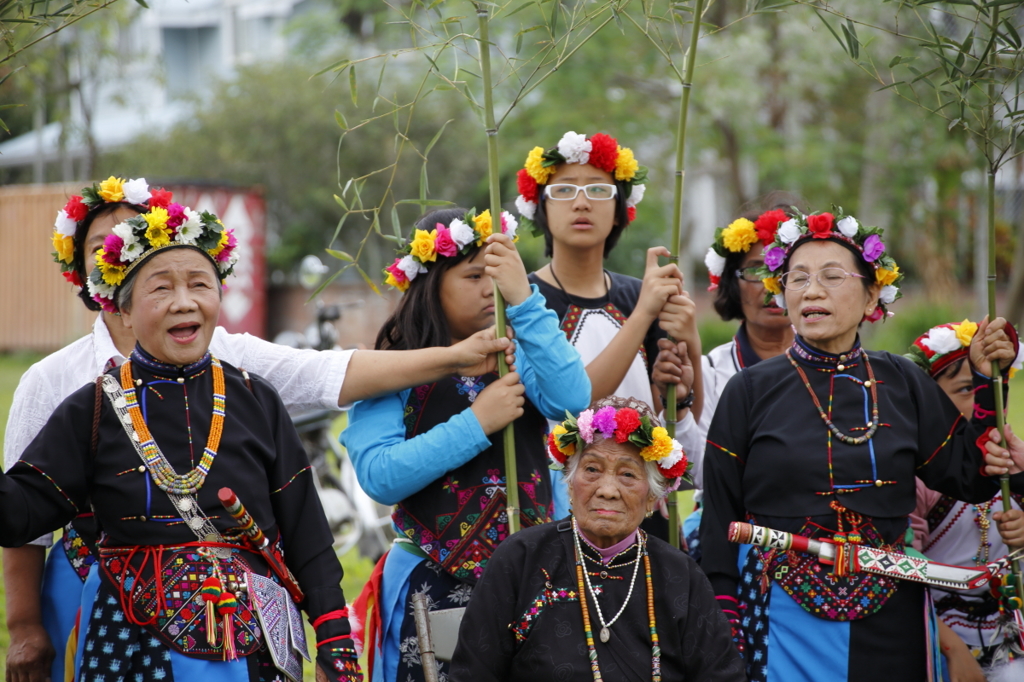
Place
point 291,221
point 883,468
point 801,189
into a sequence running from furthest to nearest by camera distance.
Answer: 1. point 291,221
2. point 801,189
3. point 883,468

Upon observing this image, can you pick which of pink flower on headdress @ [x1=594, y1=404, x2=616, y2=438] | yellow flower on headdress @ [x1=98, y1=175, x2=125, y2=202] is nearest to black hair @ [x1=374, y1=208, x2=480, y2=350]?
pink flower on headdress @ [x1=594, y1=404, x2=616, y2=438]

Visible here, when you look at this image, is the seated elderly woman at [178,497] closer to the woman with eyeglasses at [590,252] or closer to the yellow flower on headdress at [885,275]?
the woman with eyeglasses at [590,252]

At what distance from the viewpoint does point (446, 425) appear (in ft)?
10.3

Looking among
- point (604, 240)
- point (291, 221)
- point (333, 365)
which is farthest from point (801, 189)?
point (333, 365)


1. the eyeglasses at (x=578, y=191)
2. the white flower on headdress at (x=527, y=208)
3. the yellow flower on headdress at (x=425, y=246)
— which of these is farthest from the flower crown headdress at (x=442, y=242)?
the white flower on headdress at (x=527, y=208)

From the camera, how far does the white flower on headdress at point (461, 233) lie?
333 centimetres

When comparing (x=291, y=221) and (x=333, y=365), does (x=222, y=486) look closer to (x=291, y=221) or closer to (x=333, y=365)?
(x=333, y=365)

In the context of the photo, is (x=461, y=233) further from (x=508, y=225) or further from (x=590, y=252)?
(x=590, y=252)

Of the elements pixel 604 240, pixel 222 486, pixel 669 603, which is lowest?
pixel 669 603

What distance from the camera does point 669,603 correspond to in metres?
2.83

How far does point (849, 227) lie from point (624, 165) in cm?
93

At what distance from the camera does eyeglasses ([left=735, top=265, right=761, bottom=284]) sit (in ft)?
12.2

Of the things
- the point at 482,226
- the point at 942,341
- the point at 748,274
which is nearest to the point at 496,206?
the point at 482,226

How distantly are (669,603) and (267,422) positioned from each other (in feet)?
3.92
